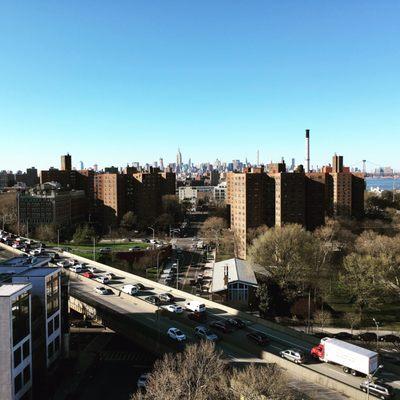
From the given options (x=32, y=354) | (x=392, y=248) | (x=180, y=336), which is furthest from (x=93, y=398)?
(x=392, y=248)

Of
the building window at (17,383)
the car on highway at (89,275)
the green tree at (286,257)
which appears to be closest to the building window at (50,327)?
the building window at (17,383)

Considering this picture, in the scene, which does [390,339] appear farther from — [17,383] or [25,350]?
[17,383]

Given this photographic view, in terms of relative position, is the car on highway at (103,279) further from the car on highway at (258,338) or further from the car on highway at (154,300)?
the car on highway at (258,338)

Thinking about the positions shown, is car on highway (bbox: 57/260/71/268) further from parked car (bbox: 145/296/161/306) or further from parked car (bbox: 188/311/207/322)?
parked car (bbox: 188/311/207/322)

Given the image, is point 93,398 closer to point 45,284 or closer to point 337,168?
point 45,284

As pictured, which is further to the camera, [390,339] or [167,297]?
[167,297]

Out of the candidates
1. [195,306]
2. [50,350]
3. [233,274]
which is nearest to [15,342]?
[50,350]

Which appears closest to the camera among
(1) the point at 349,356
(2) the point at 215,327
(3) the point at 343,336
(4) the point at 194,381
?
(4) the point at 194,381
